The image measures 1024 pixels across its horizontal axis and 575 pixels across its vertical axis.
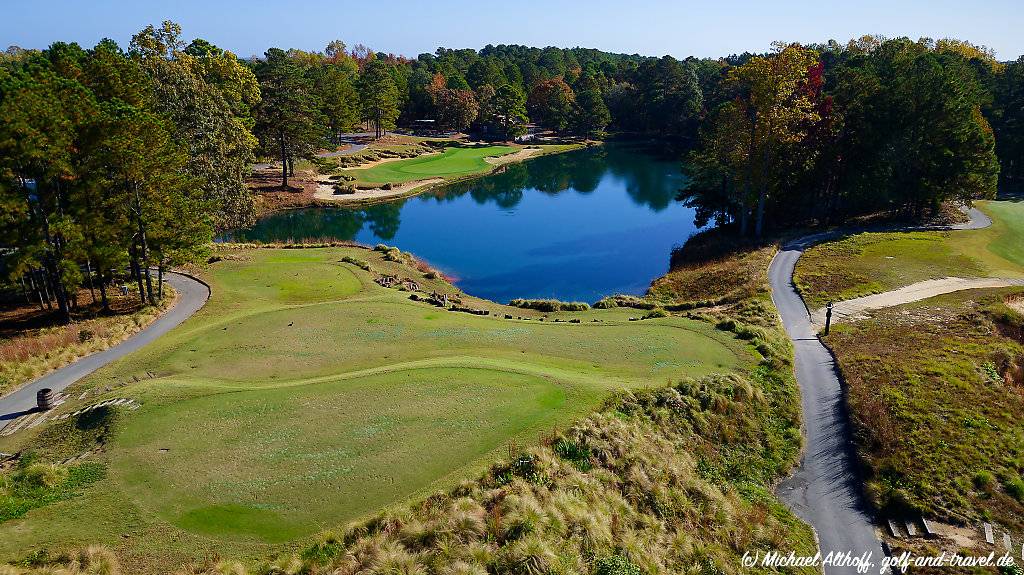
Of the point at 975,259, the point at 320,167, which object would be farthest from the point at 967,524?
the point at 320,167

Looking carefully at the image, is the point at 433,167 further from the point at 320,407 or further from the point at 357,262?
the point at 320,407

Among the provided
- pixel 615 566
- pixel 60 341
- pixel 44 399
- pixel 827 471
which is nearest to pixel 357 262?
pixel 60 341

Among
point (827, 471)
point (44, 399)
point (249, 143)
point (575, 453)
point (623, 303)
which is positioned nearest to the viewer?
point (575, 453)

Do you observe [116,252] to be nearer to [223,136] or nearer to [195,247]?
[195,247]

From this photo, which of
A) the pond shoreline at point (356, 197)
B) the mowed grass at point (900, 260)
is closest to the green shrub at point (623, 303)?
the mowed grass at point (900, 260)

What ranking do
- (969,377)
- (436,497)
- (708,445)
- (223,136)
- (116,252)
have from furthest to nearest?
(223,136) < (116,252) < (969,377) < (708,445) < (436,497)

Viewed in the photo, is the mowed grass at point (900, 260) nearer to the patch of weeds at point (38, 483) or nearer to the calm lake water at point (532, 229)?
the calm lake water at point (532, 229)
